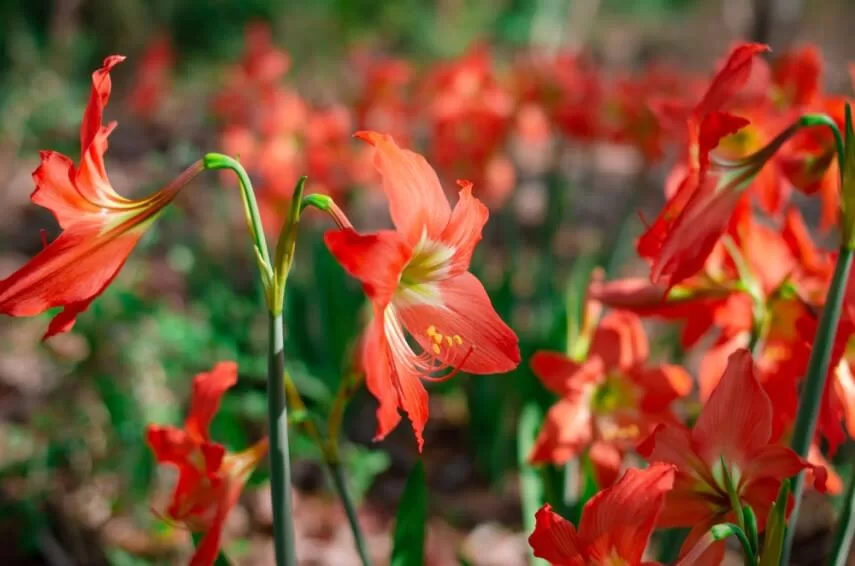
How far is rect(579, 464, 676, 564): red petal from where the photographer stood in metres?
0.73

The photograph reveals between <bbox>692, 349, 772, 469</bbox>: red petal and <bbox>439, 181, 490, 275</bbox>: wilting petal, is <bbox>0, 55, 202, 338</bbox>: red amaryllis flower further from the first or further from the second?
<bbox>692, 349, 772, 469</bbox>: red petal

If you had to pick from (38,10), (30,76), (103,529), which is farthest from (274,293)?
(38,10)

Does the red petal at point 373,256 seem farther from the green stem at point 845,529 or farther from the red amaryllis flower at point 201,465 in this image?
the green stem at point 845,529

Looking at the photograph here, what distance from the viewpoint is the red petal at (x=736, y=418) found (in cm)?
82

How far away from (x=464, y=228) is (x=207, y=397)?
0.39 m

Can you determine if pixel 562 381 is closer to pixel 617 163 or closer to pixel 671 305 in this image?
pixel 671 305

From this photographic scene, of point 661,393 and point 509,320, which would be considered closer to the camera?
point 661,393

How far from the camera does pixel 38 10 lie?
8578mm

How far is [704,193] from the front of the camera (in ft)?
2.68

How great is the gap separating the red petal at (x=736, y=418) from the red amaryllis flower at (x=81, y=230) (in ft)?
1.77

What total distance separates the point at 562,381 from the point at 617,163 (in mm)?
5556

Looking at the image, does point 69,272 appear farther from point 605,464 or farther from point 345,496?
point 605,464

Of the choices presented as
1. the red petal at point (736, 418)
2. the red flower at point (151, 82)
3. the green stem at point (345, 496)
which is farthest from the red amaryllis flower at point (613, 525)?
the red flower at point (151, 82)

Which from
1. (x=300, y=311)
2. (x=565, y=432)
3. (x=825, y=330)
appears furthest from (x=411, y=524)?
(x=300, y=311)
